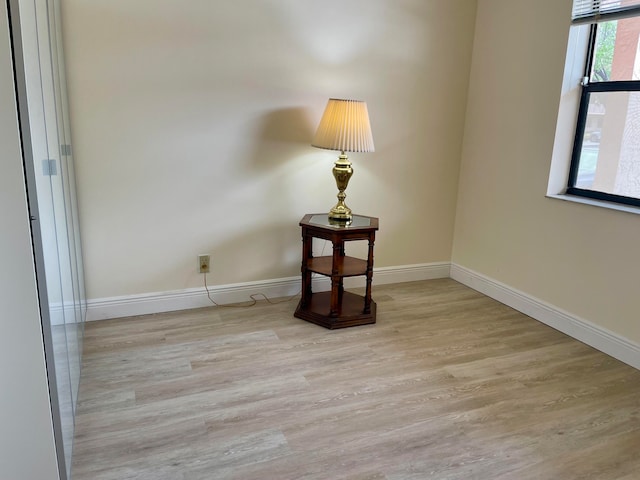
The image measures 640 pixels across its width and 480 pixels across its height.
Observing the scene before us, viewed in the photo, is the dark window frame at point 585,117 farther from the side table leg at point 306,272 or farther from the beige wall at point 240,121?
the side table leg at point 306,272

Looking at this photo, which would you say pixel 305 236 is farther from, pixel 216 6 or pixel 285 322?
pixel 216 6

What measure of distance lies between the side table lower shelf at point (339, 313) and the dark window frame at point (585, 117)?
4.86ft

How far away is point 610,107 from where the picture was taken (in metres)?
2.77

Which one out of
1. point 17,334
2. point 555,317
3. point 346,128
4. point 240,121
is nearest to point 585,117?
point 555,317

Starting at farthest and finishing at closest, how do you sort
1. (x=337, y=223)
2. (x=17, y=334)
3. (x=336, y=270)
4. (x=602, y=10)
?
(x=337, y=223), (x=336, y=270), (x=602, y=10), (x=17, y=334)

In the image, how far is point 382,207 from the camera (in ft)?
11.8

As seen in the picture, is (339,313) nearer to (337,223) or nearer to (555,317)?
(337,223)

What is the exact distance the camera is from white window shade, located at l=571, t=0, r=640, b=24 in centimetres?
254

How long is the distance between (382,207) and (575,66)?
4.95ft

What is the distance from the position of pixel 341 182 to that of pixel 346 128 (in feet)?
1.16

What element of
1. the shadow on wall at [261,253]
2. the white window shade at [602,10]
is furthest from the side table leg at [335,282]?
the white window shade at [602,10]

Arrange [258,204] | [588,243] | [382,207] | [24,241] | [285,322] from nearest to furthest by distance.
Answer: [24,241] < [588,243] < [285,322] < [258,204] < [382,207]

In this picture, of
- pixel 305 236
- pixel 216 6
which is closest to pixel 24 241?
pixel 305 236

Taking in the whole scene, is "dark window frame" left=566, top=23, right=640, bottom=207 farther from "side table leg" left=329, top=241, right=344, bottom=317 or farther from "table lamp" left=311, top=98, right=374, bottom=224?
"side table leg" left=329, top=241, right=344, bottom=317
